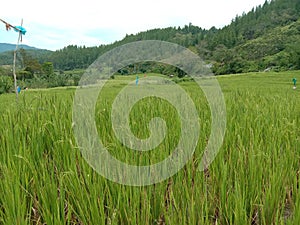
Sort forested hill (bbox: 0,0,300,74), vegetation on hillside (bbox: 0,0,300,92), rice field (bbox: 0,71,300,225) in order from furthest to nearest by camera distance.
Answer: forested hill (bbox: 0,0,300,74), vegetation on hillside (bbox: 0,0,300,92), rice field (bbox: 0,71,300,225)

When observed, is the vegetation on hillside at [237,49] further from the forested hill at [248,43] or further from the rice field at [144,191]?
the rice field at [144,191]

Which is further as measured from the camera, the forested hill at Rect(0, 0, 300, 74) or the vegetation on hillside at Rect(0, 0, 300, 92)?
the forested hill at Rect(0, 0, 300, 74)

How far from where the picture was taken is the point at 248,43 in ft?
146

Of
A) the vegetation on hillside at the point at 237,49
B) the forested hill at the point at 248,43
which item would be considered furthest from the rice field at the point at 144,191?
the forested hill at the point at 248,43

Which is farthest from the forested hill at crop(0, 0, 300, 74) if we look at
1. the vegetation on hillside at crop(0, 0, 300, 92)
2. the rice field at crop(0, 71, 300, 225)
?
the rice field at crop(0, 71, 300, 225)

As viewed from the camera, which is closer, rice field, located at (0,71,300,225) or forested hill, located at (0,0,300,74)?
rice field, located at (0,71,300,225)

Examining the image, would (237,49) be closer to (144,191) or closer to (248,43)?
(248,43)

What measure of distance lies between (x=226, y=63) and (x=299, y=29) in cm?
1921

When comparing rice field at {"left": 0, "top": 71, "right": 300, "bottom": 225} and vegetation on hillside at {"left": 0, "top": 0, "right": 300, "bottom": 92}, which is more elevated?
vegetation on hillside at {"left": 0, "top": 0, "right": 300, "bottom": 92}

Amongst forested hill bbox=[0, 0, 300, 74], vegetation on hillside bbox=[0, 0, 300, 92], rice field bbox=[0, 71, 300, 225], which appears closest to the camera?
rice field bbox=[0, 71, 300, 225]

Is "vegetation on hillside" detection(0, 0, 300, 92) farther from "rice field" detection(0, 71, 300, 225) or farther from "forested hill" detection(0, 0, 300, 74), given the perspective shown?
"rice field" detection(0, 71, 300, 225)

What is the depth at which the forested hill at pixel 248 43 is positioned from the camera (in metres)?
30.9

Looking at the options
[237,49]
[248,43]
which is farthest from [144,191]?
[248,43]

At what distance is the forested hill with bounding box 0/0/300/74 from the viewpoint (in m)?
30.9
